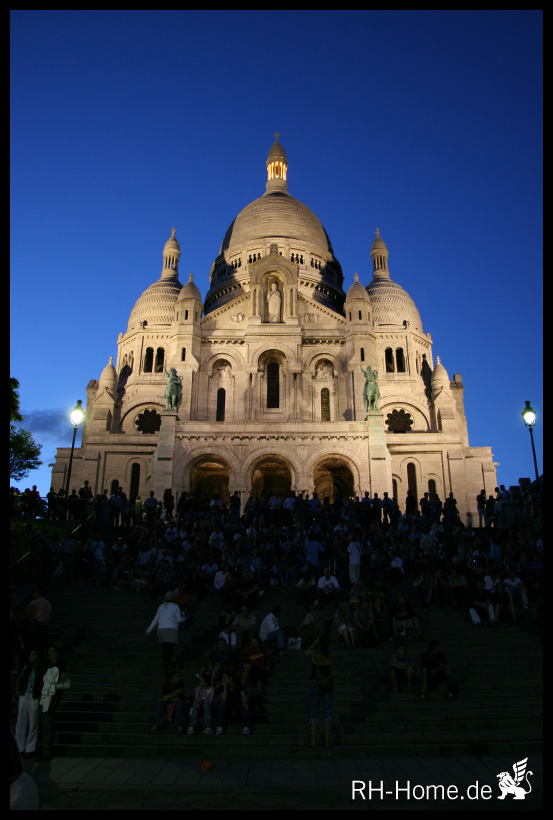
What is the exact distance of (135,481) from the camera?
1660 inches

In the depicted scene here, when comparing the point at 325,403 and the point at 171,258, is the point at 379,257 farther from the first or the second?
the point at 325,403

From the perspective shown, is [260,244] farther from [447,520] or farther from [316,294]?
[447,520]

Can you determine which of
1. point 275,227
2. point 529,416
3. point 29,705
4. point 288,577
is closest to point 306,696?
point 29,705

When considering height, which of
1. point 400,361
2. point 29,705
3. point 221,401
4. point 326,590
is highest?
point 400,361

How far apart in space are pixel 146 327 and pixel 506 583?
42.9m

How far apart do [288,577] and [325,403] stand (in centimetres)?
2354

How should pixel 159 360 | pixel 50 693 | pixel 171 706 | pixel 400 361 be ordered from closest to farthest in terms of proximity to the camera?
1. pixel 50 693
2. pixel 171 706
3. pixel 400 361
4. pixel 159 360

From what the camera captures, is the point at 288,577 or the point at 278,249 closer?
the point at 288,577

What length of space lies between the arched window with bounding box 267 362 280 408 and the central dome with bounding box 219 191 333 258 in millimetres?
17244

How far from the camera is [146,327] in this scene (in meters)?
54.5

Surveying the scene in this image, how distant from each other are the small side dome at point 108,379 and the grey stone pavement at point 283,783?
41.3m

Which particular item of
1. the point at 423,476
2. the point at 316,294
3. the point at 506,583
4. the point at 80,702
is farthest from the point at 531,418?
the point at 316,294

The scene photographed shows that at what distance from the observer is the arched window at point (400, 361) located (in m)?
51.7

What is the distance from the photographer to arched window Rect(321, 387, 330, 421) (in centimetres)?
4103
